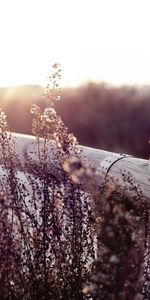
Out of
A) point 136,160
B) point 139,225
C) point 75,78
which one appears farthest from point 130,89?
point 139,225

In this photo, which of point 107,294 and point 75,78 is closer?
point 107,294

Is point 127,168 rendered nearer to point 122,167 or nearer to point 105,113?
point 122,167

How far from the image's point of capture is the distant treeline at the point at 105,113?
34.9 ft

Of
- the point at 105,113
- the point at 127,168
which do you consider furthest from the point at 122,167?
the point at 105,113

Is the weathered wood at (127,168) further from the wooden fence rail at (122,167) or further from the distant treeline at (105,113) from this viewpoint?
the distant treeline at (105,113)

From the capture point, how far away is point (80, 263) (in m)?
3.04

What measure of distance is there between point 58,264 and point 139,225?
0.99 meters

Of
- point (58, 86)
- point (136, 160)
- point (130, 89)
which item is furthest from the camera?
point (130, 89)

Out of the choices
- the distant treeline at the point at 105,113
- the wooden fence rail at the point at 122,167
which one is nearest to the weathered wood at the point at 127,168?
the wooden fence rail at the point at 122,167

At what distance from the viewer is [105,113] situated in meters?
11.4

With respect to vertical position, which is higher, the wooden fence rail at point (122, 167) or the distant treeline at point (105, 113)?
the distant treeline at point (105, 113)

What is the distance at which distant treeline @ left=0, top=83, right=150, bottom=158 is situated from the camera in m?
10.6

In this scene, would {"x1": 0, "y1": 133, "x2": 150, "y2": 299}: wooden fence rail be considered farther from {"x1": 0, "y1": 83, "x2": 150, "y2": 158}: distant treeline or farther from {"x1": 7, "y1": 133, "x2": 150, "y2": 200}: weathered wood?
{"x1": 0, "y1": 83, "x2": 150, "y2": 158}: distant treeline

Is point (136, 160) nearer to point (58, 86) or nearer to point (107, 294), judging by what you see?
point (58, 86)
